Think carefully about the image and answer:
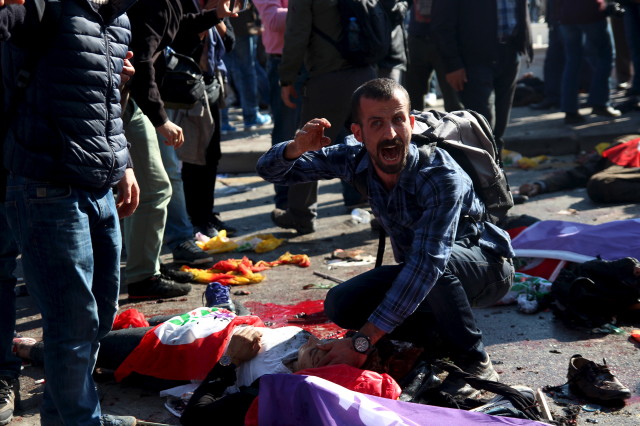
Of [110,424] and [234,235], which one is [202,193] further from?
[110,424]

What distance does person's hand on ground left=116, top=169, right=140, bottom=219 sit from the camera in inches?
136

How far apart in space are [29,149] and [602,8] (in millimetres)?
8034

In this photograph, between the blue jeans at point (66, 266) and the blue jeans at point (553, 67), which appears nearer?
the blue jeans at point (66, 266)

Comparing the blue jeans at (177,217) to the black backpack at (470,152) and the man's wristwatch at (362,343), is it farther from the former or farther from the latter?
the man's wristwatch at (362,343)

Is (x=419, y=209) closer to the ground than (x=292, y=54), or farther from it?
closer to the ground

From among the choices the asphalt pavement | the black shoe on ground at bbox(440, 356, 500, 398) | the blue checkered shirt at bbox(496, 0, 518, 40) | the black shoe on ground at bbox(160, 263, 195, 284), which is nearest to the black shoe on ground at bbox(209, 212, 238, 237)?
the asphalt pavement

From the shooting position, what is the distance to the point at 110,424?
3.51 m

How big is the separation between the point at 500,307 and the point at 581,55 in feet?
18.8

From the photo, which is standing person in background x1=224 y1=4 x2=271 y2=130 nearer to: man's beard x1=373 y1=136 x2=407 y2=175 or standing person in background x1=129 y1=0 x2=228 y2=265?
standing person in background x1=129 y1=0 x2=228 y2=265

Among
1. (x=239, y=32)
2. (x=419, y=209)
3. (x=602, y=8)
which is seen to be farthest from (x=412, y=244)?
(x=239, y=32)

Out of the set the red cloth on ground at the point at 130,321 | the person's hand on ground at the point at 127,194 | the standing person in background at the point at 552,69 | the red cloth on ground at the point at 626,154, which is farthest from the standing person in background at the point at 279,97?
the standing person in background at the point at 552,69

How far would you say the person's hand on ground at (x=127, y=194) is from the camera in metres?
3.46

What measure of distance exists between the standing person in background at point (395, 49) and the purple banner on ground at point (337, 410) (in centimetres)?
401

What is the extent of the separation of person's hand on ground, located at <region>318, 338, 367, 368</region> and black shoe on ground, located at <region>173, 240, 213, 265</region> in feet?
8.50
